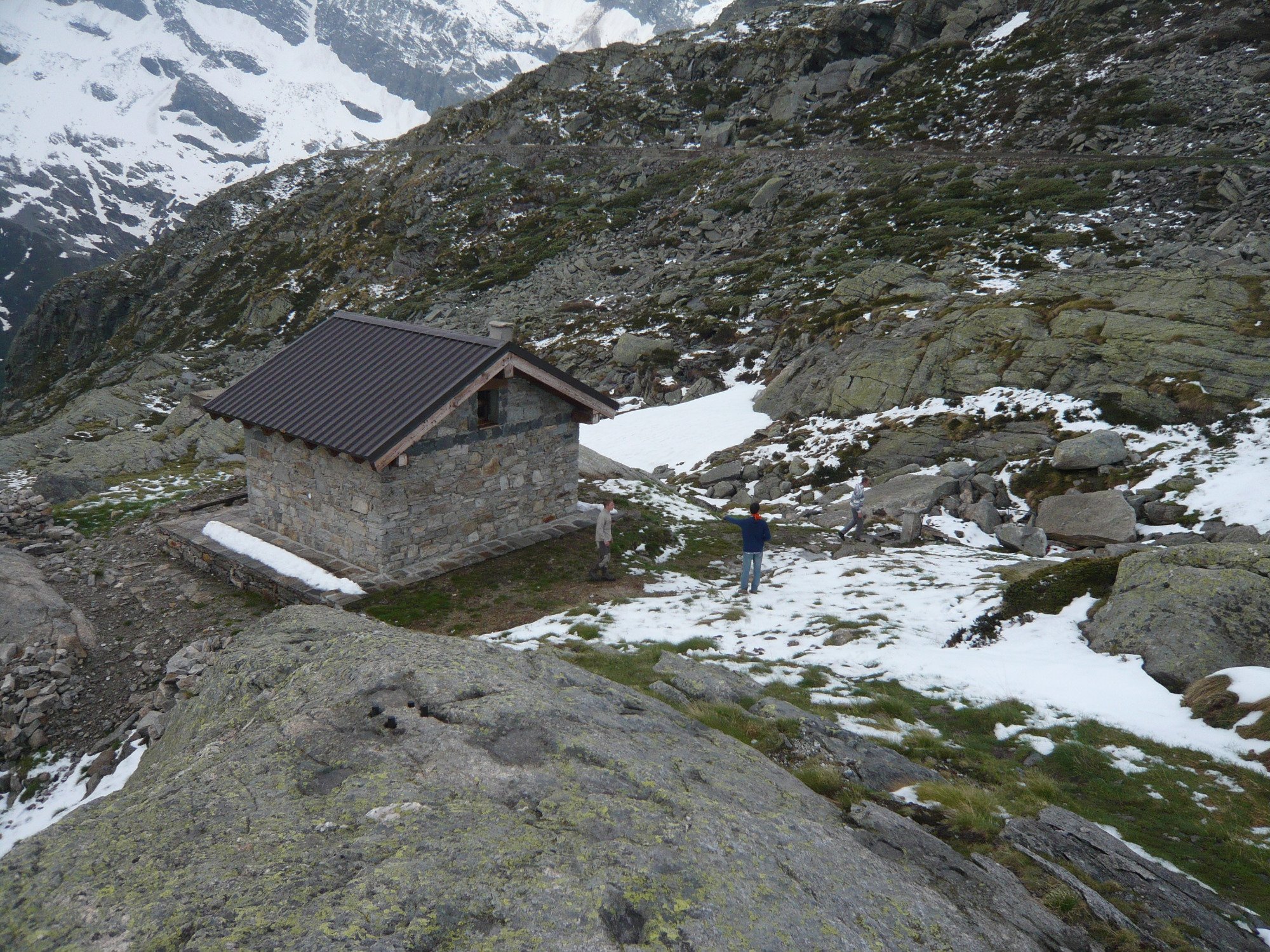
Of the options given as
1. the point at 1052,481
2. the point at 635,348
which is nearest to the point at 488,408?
the point at 1052,481

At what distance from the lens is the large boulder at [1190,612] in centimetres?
1020

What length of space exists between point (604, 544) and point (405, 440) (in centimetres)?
488

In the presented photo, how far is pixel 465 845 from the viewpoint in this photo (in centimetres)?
482

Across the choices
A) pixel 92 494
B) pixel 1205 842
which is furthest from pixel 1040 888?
pixel 92 494

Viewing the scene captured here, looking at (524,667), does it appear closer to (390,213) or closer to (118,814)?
(118,814)

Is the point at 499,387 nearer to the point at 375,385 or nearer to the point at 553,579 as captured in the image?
the point at 375,385

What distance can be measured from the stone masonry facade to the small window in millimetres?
93

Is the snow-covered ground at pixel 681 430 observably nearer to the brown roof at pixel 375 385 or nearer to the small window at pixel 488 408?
the brown roof at pixel 375 385

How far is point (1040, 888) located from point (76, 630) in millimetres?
16496

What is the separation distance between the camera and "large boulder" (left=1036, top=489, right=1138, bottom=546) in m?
18.1

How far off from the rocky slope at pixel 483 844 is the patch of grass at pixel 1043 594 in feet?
21.1

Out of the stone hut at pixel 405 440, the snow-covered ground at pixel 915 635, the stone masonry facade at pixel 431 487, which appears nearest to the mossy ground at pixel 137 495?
the stone hut at pixel 405 440

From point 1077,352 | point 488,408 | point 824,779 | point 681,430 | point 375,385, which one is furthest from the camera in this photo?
point 681,430

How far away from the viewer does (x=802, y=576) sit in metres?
17.2
